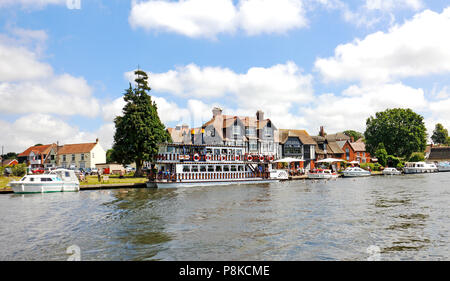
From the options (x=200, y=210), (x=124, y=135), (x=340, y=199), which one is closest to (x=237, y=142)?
(x=124, y=135)

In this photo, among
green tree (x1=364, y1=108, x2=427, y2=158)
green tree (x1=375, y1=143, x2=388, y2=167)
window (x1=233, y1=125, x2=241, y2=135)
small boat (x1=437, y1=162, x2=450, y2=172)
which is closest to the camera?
window (x1=233, y1=125, x2=241, y2=135)

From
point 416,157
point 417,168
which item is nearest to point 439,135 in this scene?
point 416,157

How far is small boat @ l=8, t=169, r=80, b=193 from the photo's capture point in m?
35.2

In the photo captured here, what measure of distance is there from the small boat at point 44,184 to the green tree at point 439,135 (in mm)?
146739

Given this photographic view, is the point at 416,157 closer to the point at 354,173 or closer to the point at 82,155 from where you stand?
the point at 354,173

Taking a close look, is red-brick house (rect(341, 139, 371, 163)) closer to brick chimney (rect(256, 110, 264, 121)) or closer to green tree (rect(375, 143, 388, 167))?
green tree (rect(375, 143, 388, 167))

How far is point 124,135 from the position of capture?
53.8m

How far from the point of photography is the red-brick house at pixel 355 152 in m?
86.9

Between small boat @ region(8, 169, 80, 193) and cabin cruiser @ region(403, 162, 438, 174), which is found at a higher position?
small boat @ region(8, 169, 80, 193)

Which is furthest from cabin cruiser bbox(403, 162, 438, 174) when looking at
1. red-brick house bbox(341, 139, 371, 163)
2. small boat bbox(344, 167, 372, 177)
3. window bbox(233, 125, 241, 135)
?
window bbox(233, 125, 241, 135)

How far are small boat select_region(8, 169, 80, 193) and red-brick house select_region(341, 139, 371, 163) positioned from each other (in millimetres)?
68022

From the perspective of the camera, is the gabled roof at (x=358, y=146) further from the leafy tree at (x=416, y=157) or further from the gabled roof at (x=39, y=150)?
the gabled roof at (x=39, y=150)

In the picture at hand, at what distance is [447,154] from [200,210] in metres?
116
